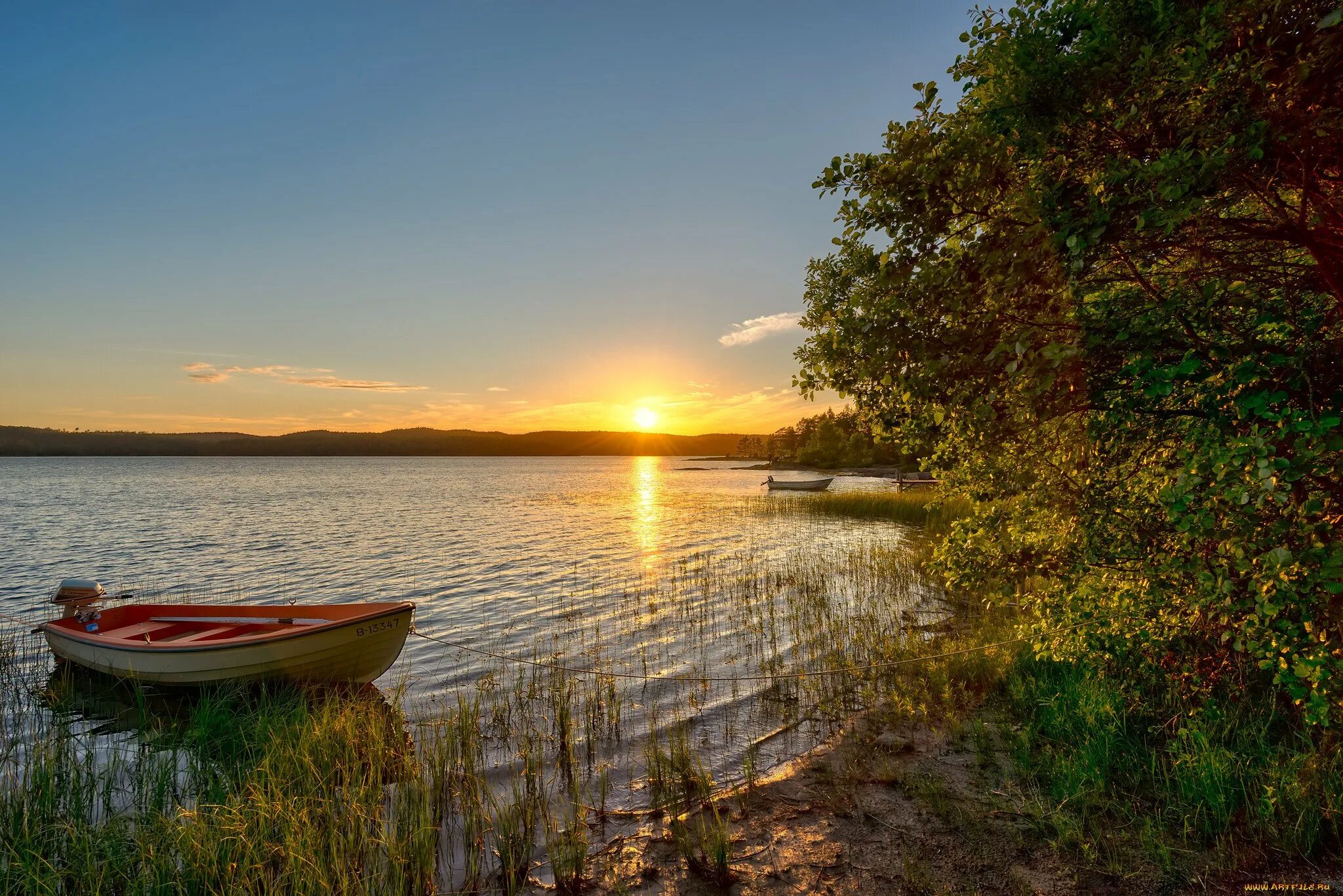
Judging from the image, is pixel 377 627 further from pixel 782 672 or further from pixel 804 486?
pixel 804 486

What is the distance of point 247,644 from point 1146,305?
1376cm

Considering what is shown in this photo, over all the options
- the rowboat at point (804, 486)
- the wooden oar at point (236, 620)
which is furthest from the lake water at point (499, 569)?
the rowboat at point (804, 486)

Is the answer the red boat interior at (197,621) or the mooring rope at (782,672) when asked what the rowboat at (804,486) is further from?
the red boat interior at (197,621)

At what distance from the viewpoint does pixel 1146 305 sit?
5.16 meters

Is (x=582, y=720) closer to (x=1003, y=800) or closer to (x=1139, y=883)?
(x=1003, y=800)

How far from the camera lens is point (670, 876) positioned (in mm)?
5816

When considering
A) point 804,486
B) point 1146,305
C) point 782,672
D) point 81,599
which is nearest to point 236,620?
point 81,599

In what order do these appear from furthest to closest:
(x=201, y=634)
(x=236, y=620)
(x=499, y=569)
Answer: (x=499, y=569) → (x=236, y=620) → (x=201, y=634)

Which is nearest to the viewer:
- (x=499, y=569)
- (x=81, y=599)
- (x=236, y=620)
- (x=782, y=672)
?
(x=782, y=672)

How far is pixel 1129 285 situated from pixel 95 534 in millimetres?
49069

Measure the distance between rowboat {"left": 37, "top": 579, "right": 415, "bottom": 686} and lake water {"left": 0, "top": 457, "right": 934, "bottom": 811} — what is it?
50.4 inches

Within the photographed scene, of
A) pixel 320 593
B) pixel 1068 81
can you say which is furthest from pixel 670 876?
pixel 320 593

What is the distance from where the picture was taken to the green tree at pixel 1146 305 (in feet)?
14.3

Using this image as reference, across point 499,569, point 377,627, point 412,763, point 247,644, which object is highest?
point 377,627
